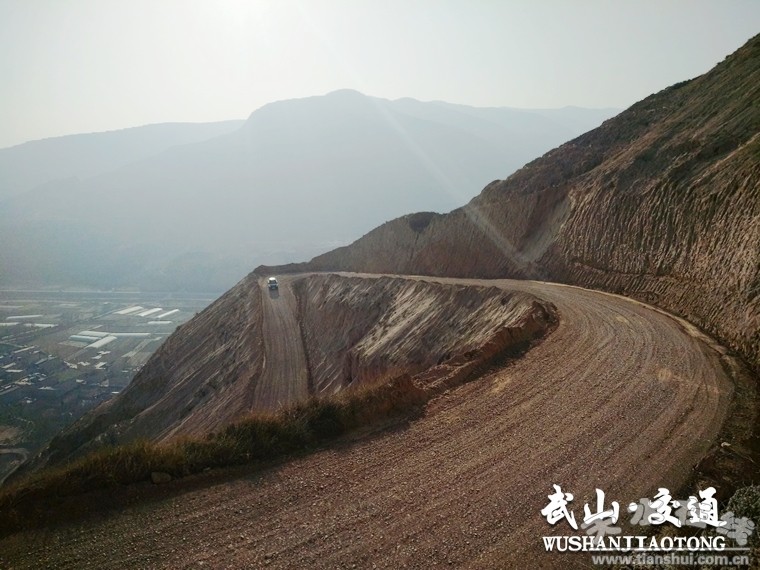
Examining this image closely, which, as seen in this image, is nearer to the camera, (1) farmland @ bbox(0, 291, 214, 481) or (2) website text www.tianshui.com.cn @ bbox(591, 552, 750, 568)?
(2) website text www.tianshui.com.cn @ bbox(591, 552, 750, 568)

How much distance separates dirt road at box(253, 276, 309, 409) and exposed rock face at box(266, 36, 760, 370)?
48.1 ft

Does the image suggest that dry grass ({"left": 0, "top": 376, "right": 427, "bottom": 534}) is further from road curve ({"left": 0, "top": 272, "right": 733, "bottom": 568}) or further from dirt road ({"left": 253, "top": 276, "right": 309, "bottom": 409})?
dirt road ({"left": 253, "top": 276, "right": 309, "bottom": 409})

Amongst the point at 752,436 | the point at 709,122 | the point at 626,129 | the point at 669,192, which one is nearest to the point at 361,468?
the point at 752,436

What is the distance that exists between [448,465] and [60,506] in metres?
6.77

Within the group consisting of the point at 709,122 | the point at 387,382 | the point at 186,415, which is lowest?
the point at 186,415

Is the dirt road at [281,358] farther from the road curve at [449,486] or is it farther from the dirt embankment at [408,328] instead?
the road curve at [449,486]

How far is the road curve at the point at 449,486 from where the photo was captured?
6172mm

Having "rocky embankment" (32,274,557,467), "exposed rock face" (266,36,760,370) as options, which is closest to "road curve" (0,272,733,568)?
"rocky embankment" (32,274,557,467)

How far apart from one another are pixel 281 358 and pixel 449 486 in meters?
24.8

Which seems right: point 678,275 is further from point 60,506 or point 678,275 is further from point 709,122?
point 60,506

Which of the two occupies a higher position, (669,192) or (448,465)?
(669,192)

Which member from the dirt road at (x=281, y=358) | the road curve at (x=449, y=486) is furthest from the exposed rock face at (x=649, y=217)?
the dirt road at (x=281, y=358)

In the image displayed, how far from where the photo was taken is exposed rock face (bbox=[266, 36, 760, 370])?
53.2ft

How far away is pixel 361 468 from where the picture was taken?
27.2 ft
